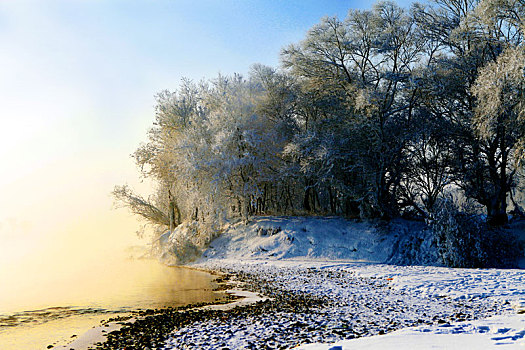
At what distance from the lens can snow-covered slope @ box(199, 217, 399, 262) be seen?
78.9ft

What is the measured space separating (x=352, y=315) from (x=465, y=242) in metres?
13.0

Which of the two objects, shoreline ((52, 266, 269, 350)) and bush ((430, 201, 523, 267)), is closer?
shoreline ((52, 266, 269, 350))

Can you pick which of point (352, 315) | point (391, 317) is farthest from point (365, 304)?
point (391, 317)

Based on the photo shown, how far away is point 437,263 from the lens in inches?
840

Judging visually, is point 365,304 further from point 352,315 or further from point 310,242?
point 310,242

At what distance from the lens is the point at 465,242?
19859 mm

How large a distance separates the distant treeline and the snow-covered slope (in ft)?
5.84

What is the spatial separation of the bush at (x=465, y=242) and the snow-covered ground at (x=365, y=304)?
7.52 feet

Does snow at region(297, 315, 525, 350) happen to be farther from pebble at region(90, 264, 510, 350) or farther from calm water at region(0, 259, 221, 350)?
calm water at region(0, 259, 221, 350)

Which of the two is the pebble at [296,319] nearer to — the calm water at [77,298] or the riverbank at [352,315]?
the riverbank at [352,315]

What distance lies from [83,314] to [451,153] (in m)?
23.9

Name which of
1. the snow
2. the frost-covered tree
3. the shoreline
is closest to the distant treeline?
the frost-covered tree

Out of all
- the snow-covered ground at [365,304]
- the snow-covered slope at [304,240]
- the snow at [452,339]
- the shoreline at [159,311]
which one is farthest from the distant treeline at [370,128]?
the snow at [452,339]

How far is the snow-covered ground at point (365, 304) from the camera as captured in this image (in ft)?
21.9
